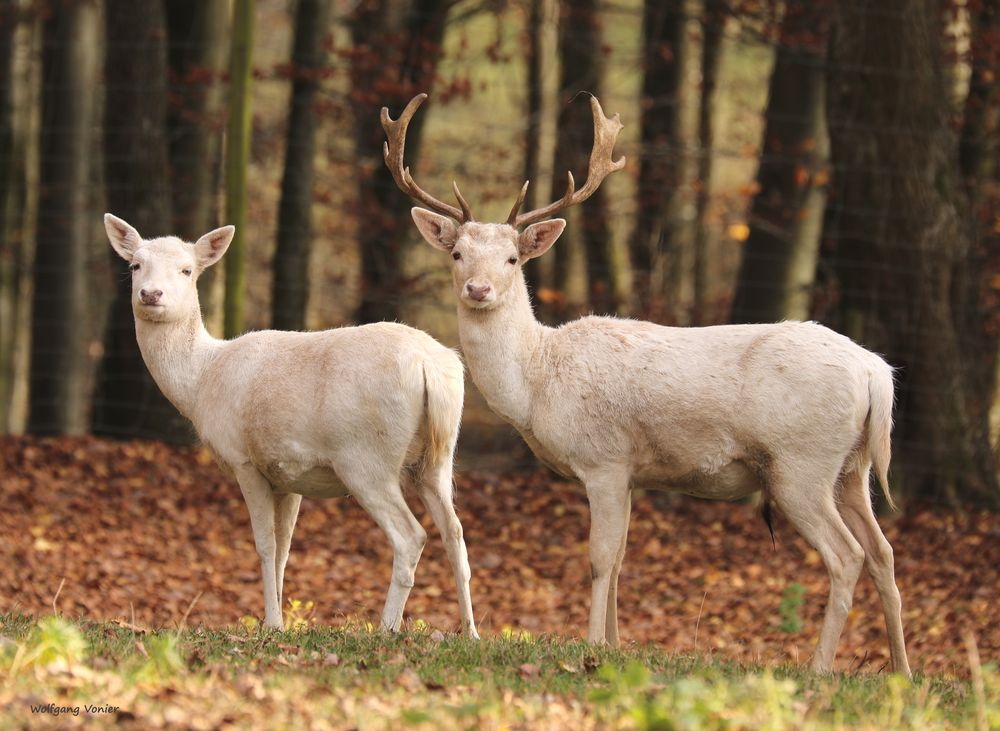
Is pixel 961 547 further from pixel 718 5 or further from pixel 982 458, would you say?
pixel 718 5

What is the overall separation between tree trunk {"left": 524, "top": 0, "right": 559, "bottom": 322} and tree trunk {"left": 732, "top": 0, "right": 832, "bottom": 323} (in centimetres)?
213

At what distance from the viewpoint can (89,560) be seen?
9.55 m

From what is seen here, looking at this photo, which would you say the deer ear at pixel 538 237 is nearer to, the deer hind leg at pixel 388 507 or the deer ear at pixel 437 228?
the deer ear at pixel 437 228

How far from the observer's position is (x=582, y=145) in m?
14.2

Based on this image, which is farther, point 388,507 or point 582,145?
point 582,145

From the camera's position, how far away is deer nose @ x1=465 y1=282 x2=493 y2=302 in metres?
7.22

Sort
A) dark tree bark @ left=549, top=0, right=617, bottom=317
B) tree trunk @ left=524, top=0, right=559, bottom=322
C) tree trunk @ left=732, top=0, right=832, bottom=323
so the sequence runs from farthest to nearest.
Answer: tree trunk @ left=524, top=0, right=559, bottom=322 < dark tree bark @ left=549, top=0, right=617, bottom=317 < tree trunk @ left=732, top=0, right=832, bottom=323

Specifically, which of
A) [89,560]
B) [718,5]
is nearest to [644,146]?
[718,5]

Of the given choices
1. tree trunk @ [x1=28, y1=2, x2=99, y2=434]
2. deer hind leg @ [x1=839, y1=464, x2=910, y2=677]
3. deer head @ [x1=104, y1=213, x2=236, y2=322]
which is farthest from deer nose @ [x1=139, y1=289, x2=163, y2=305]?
tree trunk @ [x1=28, y1=2, x2=99, y2=434]

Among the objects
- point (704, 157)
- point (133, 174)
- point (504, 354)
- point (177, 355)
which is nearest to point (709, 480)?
point (504, 354)

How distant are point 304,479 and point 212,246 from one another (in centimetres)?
158

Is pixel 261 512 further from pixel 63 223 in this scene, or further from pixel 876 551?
pixel 63 223

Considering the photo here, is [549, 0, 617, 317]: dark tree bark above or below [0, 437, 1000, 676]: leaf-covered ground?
above

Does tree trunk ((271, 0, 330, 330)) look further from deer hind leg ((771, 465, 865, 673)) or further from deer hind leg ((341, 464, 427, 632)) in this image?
deer hind leg ((771, 465, 865, 673))
